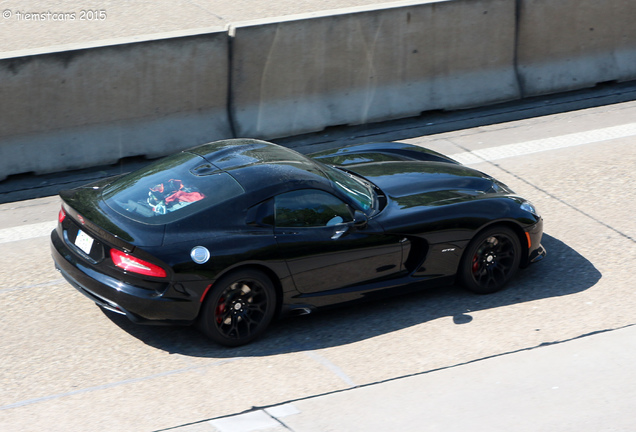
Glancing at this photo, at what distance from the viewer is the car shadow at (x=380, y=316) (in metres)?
6.28

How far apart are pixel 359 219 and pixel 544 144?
486cm

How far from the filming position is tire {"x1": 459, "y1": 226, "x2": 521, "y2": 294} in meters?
6.97

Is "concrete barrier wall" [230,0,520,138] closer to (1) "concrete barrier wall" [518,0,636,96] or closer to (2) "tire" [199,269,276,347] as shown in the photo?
(1) "concrete barrier wall" [518,0,636,96]

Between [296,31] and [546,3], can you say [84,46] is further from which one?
[546,3]

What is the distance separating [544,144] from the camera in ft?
34.7

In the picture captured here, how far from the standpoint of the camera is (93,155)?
9.38 metres

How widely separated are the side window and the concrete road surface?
86 centimetres

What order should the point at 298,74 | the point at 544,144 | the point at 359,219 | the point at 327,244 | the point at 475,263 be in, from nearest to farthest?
the point at 327,244 < the point at 359,219 < the point at 475,263 < the point at 298,74 < the point at 544,144

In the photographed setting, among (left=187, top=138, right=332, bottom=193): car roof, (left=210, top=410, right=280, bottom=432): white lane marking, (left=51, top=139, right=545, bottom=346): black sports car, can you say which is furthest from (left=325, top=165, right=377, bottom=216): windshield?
(left=210, top=410, right=280, bottom=432): white lane marking

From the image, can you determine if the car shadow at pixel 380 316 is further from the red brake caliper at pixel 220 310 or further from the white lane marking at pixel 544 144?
the white lane marking at pixel 544 144

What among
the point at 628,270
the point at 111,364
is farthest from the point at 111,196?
the point at 628,270

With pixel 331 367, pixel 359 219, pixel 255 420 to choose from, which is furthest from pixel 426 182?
pixel 255 420

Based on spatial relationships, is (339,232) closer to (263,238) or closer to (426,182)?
(263,238)

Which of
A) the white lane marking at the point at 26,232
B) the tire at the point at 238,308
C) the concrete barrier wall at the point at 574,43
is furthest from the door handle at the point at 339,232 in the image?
the concrete barrier wall at the point at 574,43
